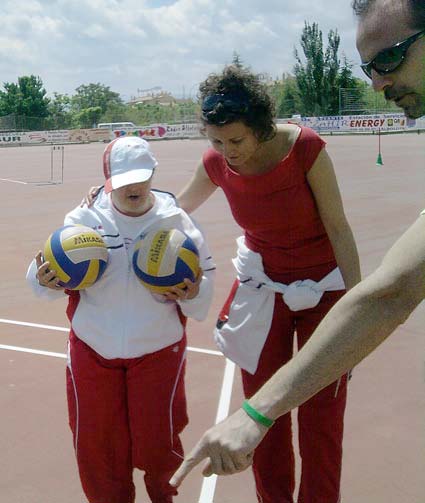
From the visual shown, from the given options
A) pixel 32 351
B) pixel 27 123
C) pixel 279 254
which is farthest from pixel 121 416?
pixel 27 123

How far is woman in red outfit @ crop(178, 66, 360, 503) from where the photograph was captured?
314cm

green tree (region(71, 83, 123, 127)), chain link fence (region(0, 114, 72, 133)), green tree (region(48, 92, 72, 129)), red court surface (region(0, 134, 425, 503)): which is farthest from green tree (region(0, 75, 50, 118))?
red court surface (region(0, 134, 425, 503))

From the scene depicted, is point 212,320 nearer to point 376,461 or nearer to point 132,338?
point 376,461

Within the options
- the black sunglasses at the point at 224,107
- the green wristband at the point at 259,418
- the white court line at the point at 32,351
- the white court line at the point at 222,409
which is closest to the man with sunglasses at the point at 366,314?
the green wristband at the point at 259,418

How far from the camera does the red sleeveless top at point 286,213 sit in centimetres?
315

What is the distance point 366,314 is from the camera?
1.77 metres

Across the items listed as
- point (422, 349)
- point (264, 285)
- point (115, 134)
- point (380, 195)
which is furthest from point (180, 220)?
point (115, 134)

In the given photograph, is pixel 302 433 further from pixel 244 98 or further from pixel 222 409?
pixel 244 98

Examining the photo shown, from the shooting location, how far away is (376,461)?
4074 mm

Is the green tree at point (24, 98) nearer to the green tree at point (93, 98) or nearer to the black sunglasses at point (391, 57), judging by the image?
the green tree at point (93, 98)

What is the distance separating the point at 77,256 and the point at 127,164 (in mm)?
551

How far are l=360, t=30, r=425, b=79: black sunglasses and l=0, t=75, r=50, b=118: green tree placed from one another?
8123cm

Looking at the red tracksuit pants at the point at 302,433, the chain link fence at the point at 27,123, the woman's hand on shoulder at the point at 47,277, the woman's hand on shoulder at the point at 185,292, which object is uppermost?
the chain link fence at the point at 27,123

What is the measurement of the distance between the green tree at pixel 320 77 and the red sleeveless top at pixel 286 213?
6119 cm
